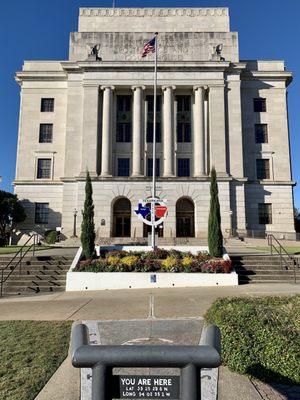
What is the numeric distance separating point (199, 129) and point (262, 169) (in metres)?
8.98

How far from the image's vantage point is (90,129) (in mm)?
38469

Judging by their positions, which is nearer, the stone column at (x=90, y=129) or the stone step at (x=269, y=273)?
the stone step at (x=269, y=273)

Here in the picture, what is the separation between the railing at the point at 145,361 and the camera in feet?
5.79

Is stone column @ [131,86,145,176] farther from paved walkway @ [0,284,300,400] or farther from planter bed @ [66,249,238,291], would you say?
paved walkway @ [0,284,300,400]

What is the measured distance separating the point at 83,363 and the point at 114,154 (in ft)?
127

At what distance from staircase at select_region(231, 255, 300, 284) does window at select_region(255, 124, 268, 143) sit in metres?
25.5

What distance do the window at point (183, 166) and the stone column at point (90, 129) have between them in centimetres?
942

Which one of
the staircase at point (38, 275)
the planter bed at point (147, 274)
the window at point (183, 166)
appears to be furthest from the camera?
the window at point (183, 166)

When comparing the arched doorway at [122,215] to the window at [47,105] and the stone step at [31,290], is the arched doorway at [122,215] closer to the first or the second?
the window at [47,105]

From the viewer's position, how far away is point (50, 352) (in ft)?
19.7

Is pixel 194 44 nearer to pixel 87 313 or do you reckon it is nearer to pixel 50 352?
→ pixel 87 313

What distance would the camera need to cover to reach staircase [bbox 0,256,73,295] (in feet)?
49.5

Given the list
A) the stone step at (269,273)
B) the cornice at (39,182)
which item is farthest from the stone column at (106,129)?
the stone step at (269,273)

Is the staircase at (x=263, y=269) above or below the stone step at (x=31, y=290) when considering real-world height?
above
